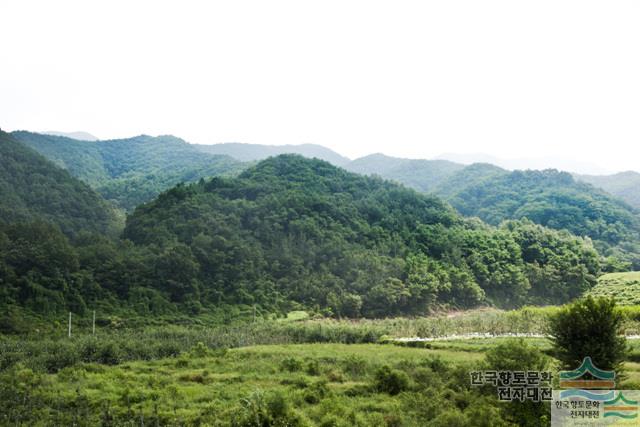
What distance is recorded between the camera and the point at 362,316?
60.0 meters

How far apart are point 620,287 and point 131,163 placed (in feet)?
436

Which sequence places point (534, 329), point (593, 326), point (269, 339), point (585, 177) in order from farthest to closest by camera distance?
1. point (585, 177)
2. point (534, 329)
3. point (269, 339)
4. point (593, 326)

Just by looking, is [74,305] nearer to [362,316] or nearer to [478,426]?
[362,316]

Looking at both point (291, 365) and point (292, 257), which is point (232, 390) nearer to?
point (291, 365)

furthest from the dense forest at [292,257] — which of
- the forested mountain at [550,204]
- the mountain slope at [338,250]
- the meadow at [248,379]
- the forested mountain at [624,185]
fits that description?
the forested mountain at [624,185]

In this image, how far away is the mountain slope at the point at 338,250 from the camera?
60344 mm

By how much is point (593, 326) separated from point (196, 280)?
148ft

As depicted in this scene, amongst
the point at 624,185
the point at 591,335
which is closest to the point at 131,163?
the point at 591,335

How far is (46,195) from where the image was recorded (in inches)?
3012

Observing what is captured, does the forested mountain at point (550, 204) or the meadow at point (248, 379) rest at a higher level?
the forested mountain at point (550, 204)

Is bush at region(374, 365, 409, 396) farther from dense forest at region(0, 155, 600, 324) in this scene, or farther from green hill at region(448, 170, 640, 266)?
green hill at region(448, 170, 640, 266)

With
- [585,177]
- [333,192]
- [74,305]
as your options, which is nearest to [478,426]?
[74,305]

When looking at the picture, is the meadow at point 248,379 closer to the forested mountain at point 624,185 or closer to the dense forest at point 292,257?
the dense forest at point 292,257

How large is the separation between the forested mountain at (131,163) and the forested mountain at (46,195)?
24.3m
